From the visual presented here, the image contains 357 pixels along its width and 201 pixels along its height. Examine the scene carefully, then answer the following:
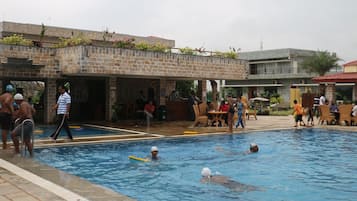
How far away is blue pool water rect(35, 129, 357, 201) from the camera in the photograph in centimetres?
724

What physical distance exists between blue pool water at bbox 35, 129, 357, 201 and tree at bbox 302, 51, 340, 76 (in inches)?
1507

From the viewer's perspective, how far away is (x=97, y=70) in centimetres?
1694

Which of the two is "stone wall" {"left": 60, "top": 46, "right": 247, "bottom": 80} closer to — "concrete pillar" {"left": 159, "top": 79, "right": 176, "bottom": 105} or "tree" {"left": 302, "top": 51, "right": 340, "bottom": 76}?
"concrete pillar" {"left": 159, "top": 79, "right": 176, "bottom": 105}

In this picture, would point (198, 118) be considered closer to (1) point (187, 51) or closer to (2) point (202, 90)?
(1) point (187, 51)

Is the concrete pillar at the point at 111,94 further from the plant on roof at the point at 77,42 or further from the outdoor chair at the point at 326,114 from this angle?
the outdoor chair at the point at 326,114

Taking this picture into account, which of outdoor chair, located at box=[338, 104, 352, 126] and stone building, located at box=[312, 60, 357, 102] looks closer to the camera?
outdoor chair, located at box=[338, 104, 352, 126]

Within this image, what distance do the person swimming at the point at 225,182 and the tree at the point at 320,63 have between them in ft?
151

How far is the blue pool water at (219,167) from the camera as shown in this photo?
23.7 ft

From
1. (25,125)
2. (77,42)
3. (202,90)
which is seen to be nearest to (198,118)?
(77,42)

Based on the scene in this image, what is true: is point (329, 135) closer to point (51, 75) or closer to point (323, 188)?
point (323, 188)

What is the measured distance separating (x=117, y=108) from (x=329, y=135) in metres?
10.3

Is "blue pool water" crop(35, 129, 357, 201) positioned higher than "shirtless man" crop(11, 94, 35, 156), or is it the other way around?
"shirtless man" crop(11, 94, 35, 156)

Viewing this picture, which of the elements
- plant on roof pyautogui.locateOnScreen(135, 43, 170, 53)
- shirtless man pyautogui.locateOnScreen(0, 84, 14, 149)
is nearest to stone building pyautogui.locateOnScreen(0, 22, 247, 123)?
plant on roof pyautogui.locateOnScreen(135, 43, 170, 53)

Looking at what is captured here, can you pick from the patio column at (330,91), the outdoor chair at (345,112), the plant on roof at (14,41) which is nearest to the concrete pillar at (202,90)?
the outdoor chair at (345,112)
